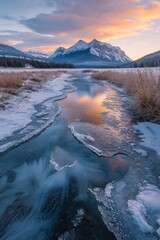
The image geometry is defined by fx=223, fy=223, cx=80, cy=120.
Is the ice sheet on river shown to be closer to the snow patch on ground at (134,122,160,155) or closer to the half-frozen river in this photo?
the half-frozen river

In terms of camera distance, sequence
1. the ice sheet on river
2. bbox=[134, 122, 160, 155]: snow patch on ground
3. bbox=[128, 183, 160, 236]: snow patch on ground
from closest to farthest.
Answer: bbox=[128, 183, 160, 236]: snow patch on ground → bbox=[134, 122, 160, 155]: snow patch on ground → the ice sheet on river

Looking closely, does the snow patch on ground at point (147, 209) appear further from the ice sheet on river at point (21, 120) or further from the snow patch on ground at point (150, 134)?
the ice sheet on river at point (21, 120)

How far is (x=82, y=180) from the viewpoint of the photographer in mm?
3508

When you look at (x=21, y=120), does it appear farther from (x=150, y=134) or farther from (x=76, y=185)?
(x=76, y=185)

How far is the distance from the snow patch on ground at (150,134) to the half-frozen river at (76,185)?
0.21 meters

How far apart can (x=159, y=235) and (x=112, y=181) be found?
117cm

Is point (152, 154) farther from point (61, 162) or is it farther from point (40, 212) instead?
point (40, 212)

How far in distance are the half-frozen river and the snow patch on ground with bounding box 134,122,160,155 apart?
207mm

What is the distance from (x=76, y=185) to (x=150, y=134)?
9.50 feet

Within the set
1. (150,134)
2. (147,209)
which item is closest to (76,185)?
(147,209)

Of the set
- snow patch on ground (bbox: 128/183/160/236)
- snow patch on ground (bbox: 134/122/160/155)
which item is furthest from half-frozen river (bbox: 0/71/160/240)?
snow patch on ground (bbox: 134/122/160/155)

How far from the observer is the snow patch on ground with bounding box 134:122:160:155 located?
487cm

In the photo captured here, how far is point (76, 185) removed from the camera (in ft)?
11.1

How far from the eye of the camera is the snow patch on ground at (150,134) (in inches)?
192
